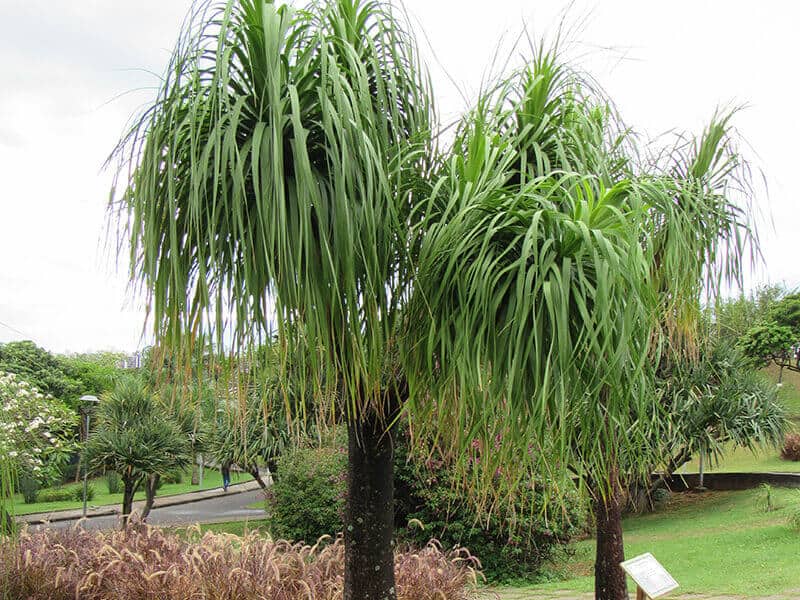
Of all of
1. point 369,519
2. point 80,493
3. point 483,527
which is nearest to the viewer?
point 369,519

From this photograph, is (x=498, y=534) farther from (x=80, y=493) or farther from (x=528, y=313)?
(x=80, y=493)

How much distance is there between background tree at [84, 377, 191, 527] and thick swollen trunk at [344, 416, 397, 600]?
12.3 metres

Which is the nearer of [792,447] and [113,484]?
[792,447]

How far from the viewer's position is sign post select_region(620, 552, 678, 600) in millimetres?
4492

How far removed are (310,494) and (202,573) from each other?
7.76 m

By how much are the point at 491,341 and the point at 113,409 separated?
14681 millimetres

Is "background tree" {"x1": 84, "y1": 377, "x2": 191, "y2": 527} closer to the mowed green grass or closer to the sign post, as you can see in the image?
the sign post

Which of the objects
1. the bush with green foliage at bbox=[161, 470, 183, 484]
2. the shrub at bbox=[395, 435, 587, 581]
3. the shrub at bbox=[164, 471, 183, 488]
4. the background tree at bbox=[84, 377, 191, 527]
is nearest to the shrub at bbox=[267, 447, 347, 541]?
the shrub at bbox=[395, 435, 587, 581]

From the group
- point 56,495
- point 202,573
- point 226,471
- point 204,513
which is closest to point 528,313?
point 202,573

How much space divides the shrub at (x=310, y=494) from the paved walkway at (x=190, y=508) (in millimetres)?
5725

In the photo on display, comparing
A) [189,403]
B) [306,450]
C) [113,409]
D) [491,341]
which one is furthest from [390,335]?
[113,409]

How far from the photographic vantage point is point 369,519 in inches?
149

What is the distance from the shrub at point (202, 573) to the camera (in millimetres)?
4777

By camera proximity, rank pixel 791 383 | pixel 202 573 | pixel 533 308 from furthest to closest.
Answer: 1. pixel 791 383
2. pixel 202 573
3. pixel 533 308
